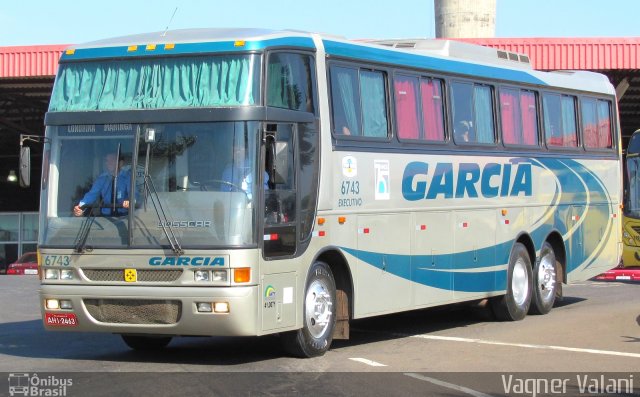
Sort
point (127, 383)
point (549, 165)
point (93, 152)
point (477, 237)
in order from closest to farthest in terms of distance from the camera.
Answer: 1. point (127, 383)
2. point (93, 152)
3. point (477, 237)
4. point (549, 165)

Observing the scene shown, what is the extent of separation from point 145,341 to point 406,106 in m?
4.22

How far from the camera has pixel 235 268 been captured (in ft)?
35.2

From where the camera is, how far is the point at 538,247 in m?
16.9

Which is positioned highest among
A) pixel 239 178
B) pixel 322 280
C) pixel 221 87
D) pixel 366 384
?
pixel 221 87

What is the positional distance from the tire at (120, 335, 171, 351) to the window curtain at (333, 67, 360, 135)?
3.14 m

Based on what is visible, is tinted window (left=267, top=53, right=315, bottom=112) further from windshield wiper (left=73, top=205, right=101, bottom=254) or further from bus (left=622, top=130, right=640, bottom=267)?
bus (left=622, top=130, right=640, bottom=267)

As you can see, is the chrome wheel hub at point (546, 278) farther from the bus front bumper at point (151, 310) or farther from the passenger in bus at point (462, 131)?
the bus front bumper at point (151, 310)

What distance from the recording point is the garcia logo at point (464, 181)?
45.2ft

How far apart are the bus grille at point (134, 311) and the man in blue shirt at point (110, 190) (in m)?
0.89

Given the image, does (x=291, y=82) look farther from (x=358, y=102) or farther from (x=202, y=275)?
(x=202, y=275)

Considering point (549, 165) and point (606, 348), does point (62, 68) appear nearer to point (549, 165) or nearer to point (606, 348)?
point (606, 348)

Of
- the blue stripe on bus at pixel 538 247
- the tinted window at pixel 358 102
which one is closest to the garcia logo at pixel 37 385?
the blue stripe on bus at pixel 538 247

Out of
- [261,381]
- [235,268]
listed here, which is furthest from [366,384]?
[235,268]

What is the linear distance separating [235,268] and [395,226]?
125 inches
